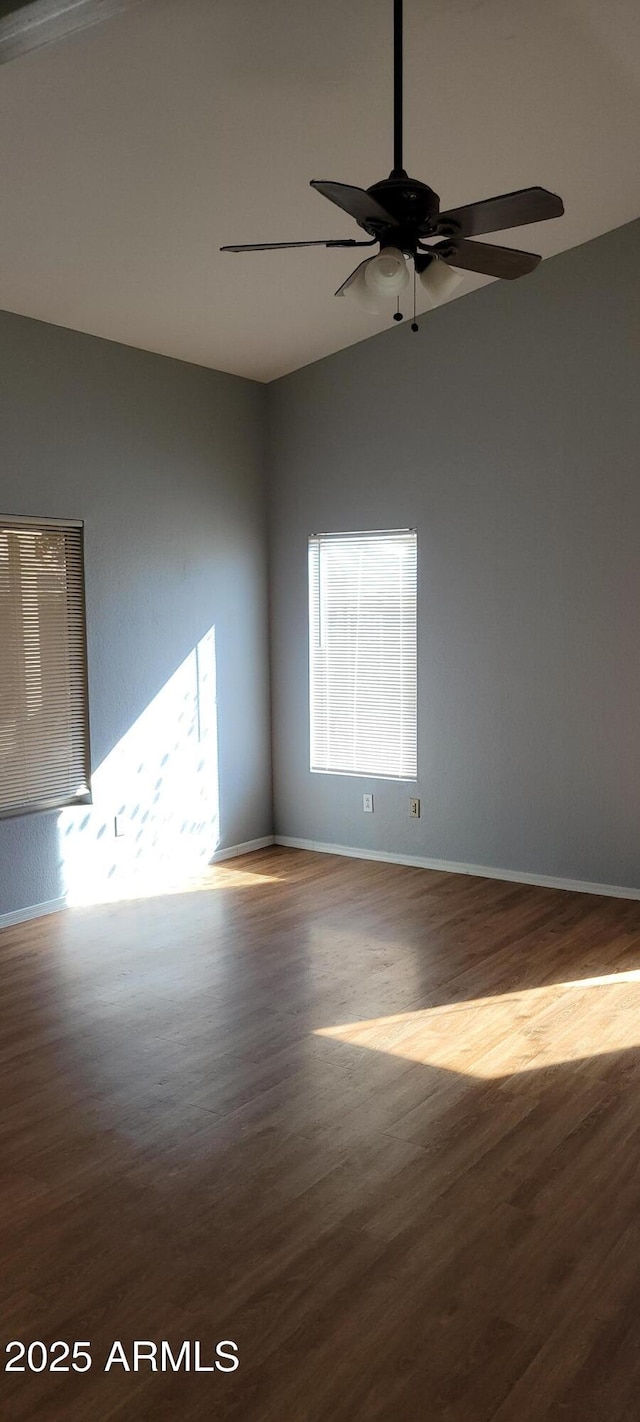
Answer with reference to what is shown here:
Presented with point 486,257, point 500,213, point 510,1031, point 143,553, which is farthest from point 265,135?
point 510,1031

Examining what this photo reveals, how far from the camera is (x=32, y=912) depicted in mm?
5387

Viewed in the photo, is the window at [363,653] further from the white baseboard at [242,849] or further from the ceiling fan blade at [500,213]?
the ceiling fan blade at [500,213]

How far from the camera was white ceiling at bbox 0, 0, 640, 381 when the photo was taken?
341 centimetres

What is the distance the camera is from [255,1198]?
2.75 metres

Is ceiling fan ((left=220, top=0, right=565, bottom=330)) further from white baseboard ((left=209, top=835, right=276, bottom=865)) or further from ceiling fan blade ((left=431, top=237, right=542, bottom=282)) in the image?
white baseboard ((left=209, top=835, right=276, bottom=865))

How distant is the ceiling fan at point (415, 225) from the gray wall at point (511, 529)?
2301 millimetres

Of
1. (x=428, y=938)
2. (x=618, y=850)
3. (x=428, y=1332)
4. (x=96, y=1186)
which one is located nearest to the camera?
(x=428, y=1332)

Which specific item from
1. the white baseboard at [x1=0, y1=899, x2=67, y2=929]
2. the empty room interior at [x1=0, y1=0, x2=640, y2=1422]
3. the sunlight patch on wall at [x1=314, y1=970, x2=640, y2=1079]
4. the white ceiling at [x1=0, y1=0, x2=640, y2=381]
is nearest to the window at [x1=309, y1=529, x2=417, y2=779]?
the empty room interior at [x1=0, y1=0, x2=640, y2=1422]

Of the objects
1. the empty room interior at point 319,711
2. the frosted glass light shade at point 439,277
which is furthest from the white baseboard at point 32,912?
the frosted glass light shade at point 439,277

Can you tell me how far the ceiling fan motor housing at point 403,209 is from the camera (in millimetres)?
2783

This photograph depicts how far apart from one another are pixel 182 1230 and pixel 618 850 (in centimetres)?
354

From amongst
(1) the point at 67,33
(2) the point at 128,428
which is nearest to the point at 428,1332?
(1) the point at 67,33

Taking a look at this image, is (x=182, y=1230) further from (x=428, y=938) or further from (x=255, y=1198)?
(x=428, y=938)

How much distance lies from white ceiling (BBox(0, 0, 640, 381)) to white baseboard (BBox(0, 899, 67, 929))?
2.92 metres
